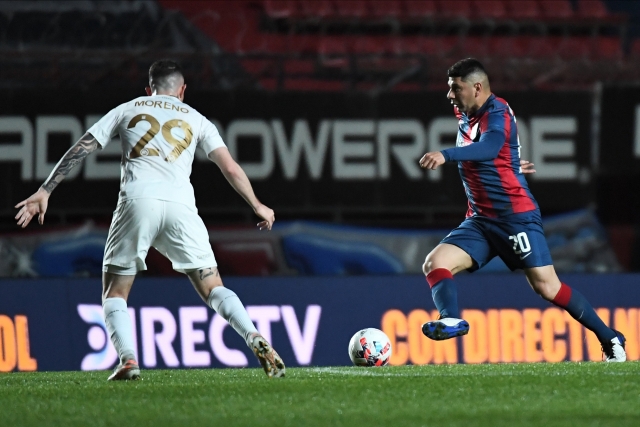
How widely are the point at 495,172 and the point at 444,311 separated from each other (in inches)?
32.1

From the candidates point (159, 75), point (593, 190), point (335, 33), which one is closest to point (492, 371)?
point (159, 75)

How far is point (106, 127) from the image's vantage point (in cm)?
546

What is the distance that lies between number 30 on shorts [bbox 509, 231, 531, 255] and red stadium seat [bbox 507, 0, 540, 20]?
854 centimetres

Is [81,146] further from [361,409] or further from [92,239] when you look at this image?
[92,239]

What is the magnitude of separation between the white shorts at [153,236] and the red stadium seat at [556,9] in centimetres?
963

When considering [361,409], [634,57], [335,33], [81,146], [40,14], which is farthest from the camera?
[335,33]

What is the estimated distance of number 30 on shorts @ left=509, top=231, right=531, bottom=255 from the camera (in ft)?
19.5

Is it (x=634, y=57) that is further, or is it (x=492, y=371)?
(x=634, y=57)

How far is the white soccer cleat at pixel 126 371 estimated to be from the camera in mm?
5277

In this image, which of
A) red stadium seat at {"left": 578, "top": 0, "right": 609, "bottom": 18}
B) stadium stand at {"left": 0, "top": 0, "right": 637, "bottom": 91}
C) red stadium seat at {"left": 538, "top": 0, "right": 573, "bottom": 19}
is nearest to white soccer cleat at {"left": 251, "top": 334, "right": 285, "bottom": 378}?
stadium stand at {"left": 0, "top": 0, "right": 637, "bottom": 91}

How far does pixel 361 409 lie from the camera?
4.11 m

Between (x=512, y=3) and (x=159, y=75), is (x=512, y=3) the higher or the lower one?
the higher one

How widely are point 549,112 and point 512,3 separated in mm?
5216

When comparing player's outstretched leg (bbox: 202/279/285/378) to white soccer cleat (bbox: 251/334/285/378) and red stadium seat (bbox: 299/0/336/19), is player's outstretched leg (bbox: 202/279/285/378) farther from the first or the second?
red stadium seat (bbox: 299/0/336/19)
